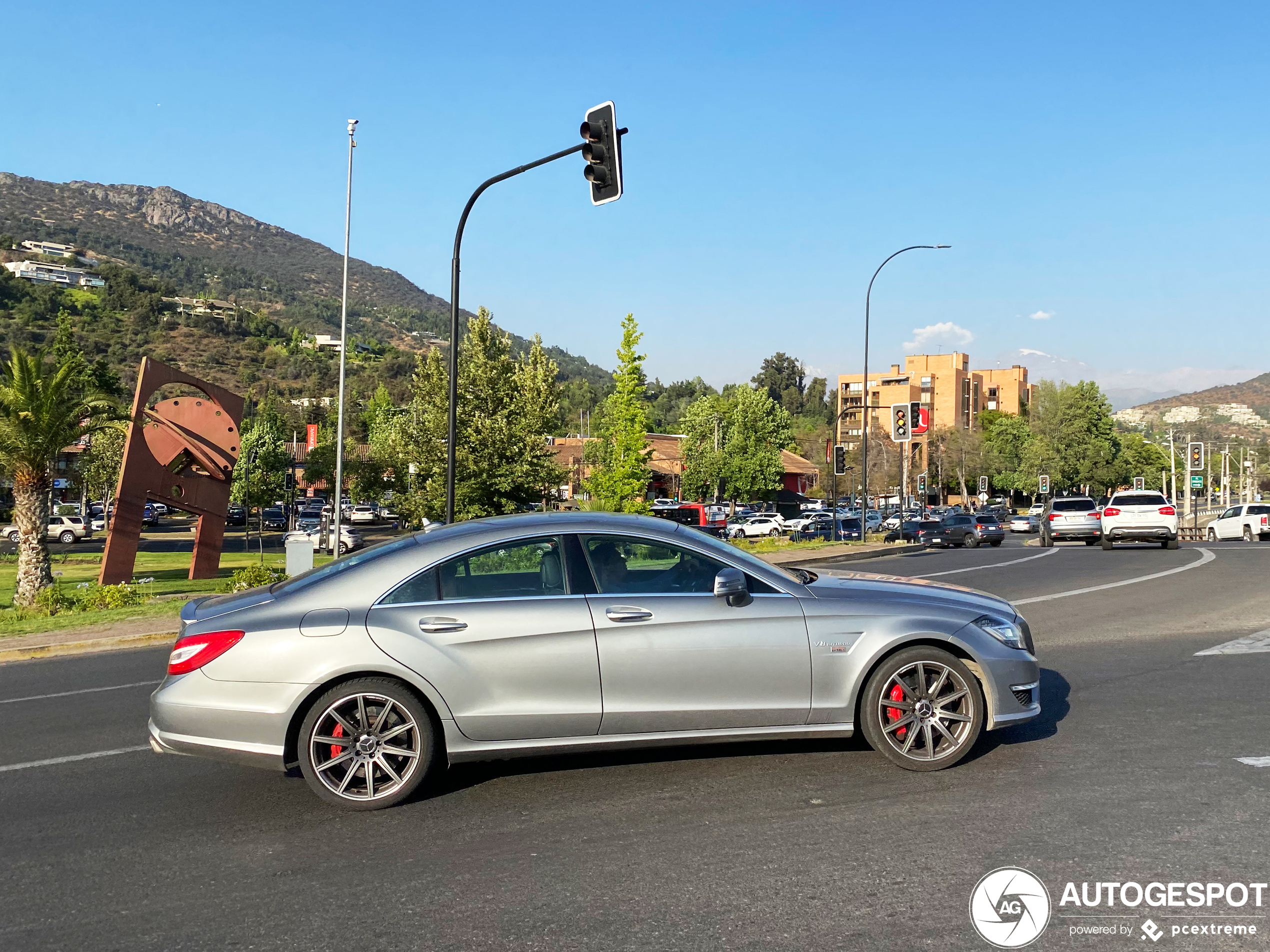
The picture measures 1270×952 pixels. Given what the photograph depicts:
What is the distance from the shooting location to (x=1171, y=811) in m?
4.94

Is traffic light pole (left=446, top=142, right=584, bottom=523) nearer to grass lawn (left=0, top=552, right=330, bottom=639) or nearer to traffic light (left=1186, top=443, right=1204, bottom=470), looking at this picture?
grass lawn (left=0, top=552, right=330, bottom=639)

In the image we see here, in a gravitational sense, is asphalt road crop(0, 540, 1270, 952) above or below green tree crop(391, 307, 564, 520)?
below

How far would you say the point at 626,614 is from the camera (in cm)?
551

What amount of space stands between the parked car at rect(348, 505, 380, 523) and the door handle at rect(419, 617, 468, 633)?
71.3m

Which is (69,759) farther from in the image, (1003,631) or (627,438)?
(627,438)

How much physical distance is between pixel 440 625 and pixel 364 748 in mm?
736

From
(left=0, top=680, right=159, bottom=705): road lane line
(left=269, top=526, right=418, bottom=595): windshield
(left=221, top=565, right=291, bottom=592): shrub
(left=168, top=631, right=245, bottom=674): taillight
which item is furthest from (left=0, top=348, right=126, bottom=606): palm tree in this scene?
(left=168, top=631, right=245, bottom=674): taillight

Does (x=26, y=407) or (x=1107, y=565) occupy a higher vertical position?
(x=26, y=407)

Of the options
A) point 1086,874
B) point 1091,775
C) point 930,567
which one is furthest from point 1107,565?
point 1086,874

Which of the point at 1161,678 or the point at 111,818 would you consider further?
the point at 1161,678

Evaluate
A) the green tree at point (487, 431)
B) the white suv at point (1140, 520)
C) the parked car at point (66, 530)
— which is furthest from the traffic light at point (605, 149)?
the parked car at point (66, 530)

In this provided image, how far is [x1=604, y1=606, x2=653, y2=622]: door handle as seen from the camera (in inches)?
217

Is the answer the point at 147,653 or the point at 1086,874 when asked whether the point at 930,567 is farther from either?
the point at 1086,874

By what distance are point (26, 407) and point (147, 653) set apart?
9523 mm
